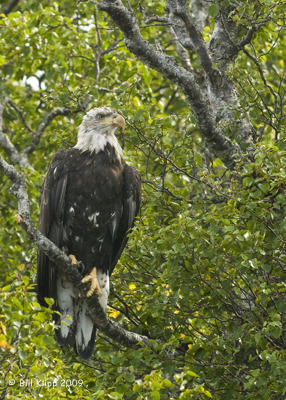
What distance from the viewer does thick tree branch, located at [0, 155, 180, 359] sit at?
505cm

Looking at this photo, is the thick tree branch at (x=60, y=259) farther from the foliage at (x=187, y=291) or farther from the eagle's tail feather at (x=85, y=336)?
the eagle's tail feather at (x=85, y=336)

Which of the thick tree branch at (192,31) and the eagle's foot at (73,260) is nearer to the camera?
the eagle's foot at (73,260)

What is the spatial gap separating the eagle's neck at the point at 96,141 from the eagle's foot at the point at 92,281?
43.5 inches

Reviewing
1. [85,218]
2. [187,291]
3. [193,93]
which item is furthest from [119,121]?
[187,291]

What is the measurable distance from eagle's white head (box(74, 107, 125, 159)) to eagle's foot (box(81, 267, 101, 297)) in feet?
3.66

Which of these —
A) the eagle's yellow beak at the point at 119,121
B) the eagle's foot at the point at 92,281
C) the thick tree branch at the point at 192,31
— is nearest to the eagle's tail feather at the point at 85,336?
the eagle's foot at the point at 92,281

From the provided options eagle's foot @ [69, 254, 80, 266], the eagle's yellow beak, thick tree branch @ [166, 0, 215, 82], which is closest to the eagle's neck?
the eagle's yellow beak

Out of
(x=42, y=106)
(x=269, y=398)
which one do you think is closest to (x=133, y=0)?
(x=42, y=106)

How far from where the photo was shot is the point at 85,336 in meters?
6.54

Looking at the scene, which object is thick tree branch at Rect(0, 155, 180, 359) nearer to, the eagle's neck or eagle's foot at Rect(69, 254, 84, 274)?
eagle's foot at Rect(69, 254, 84, 274)

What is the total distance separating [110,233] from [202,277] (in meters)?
1.43

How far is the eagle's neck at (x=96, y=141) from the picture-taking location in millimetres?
6848

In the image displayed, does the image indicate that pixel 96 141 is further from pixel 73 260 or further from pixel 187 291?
pixel 187 291

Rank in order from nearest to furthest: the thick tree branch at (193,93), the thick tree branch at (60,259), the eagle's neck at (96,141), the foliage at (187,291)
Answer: the foliage at (187,291)
the thick tree branch at (60,259)
the thick tree branch at (193,93)
the eagle's neck at (96,141)
